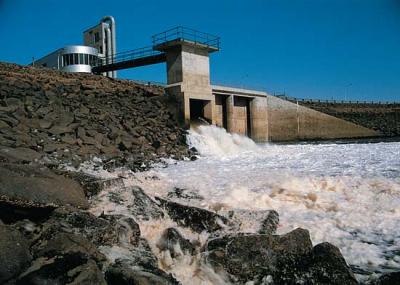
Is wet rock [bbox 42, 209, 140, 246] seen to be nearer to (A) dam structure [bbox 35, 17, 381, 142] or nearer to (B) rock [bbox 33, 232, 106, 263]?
(B) rock [bbox 33, 232, 106, 263]

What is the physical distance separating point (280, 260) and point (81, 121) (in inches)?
512

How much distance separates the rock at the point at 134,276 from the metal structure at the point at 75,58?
37690mm

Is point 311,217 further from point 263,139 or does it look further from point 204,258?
point 263,139

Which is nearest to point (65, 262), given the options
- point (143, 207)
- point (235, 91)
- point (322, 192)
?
point (143, 207)

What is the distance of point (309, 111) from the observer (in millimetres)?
30328

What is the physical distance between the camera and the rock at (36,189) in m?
5.15

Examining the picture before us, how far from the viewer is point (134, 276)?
356cm

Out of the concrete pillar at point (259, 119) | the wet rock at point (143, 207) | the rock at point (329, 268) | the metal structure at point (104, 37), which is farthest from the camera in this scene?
the metal structure at point (104, 37)

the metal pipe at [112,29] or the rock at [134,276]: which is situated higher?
the metal pipe at [112,29]

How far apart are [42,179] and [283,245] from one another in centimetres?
365

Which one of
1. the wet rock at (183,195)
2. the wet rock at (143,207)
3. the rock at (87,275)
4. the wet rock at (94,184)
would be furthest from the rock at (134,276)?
the wet rock at (183,195)

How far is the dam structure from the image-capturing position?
22.0 metres

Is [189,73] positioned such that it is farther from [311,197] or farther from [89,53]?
[89,53]

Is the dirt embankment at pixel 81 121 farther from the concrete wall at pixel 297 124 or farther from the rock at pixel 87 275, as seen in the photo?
the concrete wall at pixel 297 124
